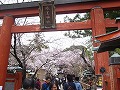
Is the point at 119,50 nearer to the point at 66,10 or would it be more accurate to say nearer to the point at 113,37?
the point at 113,37

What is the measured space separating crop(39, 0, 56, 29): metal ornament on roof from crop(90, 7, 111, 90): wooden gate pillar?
2.00m

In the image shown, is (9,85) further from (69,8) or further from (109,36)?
(109,36)

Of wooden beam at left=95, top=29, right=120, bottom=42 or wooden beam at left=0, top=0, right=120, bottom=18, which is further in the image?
wooden beam at left=0, top=0, right=120, bottom=18

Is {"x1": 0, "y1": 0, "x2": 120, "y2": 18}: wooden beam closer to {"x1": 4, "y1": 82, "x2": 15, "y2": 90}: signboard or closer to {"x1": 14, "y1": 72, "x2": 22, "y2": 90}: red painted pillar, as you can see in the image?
{"x1": 14, "y1": 72, "x2": 22, "y2": 90}: red painted pillar

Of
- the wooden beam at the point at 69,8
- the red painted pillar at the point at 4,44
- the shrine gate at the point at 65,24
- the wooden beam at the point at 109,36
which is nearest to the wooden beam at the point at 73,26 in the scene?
the shrine gate at the point at 65,24

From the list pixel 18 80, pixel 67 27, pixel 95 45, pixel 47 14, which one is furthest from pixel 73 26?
pixel 18 80

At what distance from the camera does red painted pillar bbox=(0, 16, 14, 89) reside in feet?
33.6

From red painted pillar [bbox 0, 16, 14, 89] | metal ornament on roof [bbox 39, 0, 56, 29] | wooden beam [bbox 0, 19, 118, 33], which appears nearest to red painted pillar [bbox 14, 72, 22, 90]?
red painted pillar [bbox 0, 16, 14, 89]

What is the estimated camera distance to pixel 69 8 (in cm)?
1041

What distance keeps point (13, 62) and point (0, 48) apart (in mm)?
12776

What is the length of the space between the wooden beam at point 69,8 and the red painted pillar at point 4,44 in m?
0.44

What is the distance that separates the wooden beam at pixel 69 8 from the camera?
1004cm

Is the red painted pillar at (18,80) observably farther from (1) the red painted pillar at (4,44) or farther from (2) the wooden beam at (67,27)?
(2) the wooden beam at (67,27)

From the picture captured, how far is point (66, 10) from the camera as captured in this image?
1044cm
